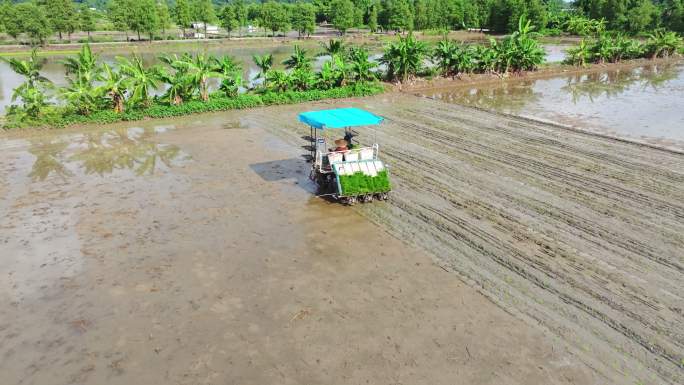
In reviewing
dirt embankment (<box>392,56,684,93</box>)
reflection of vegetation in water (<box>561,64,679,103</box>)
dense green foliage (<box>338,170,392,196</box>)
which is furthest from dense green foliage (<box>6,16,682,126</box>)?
A: dense green foliage (<box>338,170,392,196</box>)

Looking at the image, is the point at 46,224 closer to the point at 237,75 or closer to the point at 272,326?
the point at 272,326

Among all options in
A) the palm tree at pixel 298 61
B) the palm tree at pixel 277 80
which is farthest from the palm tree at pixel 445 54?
the palm tree at pixel 277 80

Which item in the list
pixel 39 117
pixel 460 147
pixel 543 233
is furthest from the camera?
pixel 39 117

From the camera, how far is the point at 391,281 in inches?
379

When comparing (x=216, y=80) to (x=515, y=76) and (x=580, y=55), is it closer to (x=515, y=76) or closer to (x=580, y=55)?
(x=515, y=76)

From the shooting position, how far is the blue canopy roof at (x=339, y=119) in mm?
13117

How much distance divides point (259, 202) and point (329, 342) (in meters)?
6.41

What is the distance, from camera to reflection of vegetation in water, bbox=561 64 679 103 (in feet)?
98.9

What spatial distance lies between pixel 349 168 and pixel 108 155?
10.3 metres

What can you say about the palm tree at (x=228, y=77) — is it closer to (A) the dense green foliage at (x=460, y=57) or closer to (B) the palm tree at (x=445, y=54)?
(A) the dense green foliage at (x=460, y=57)

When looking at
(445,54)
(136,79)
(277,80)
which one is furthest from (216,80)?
(445,54)

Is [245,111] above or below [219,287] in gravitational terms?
above

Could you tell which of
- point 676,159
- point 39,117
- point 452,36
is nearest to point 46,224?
point 39,117

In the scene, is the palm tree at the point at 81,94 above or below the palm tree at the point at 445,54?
below
